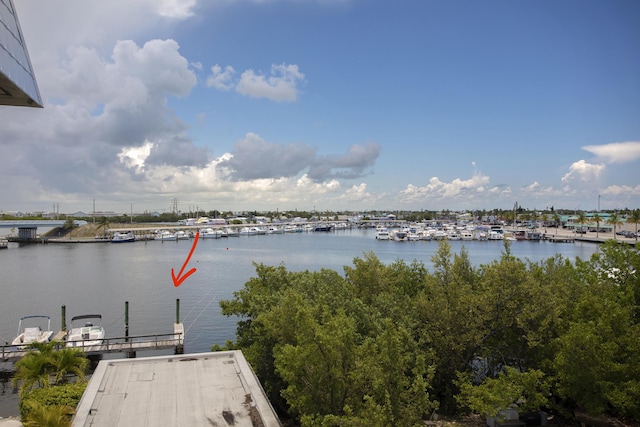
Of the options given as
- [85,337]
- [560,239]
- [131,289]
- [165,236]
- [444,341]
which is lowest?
[560,239]

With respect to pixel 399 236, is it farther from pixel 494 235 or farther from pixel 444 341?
pixel 444 341

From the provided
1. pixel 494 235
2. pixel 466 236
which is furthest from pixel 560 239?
pixel 466 236

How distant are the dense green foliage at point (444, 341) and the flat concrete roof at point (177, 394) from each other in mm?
2077

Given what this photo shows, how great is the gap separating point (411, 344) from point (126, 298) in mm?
42817

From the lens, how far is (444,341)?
73.3 feet

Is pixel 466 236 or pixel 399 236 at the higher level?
pixel 399 236

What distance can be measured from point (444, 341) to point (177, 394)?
12621mm

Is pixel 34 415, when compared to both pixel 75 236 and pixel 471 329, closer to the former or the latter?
pixel 471 329

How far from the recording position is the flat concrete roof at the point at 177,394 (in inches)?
520

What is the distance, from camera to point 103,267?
82688 millimetres

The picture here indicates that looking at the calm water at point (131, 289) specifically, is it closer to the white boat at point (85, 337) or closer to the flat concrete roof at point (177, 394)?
the white boat at point (85, 337)

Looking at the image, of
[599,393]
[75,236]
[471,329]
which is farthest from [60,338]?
[75,236]

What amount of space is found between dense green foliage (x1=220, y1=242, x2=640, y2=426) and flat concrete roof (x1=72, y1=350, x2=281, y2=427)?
6.81 feet

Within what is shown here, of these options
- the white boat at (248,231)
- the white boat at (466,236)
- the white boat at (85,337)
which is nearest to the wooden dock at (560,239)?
the white boat at (466,236)
